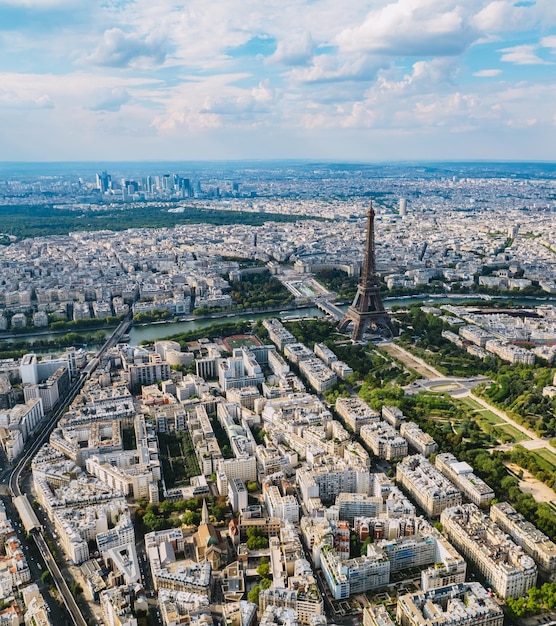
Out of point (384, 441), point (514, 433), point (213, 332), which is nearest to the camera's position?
point (384, 441)

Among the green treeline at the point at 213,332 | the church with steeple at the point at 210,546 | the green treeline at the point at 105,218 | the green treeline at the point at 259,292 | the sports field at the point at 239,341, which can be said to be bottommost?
the church with steeple at the point at 210,546

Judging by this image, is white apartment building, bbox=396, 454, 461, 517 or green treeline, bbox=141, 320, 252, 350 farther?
green treeline, bbox=141, 320, 252, 350

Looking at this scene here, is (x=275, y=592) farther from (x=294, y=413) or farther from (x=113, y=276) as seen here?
(x=113, y=276)

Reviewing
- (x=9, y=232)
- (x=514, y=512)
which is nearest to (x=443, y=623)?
(x=514, y=512)

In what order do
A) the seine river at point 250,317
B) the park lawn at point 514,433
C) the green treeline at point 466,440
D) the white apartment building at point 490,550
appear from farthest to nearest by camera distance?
the seine river at point 250,317 → the park lawn at point 514,433 → the green treeline at point 466,440 → the white apartment building at point 490,550

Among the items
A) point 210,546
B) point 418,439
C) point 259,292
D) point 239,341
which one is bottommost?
point 210,546

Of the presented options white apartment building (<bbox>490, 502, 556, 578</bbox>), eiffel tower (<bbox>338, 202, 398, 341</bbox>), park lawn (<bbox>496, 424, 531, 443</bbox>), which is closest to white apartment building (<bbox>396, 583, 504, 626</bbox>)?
white apartment building (<bbox>490, 502, 556, 578</bbox>)

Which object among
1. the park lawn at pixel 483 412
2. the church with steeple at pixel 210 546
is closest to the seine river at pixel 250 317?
the park lawn at pixel 483 412

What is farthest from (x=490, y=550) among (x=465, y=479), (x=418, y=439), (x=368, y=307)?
(x=368, y=307)

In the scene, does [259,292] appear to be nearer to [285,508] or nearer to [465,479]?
[465,479]

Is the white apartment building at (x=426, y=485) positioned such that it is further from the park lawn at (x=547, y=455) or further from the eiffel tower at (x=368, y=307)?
the eiffel tower at (x=368, y=307)

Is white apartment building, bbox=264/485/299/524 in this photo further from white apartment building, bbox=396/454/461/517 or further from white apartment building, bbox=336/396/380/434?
white apartment building, bbox=336/396/380/434
